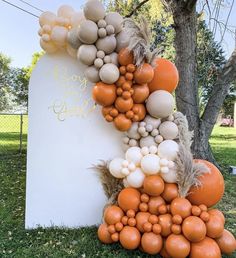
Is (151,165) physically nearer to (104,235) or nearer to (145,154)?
(145,154)

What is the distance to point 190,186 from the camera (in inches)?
99.1

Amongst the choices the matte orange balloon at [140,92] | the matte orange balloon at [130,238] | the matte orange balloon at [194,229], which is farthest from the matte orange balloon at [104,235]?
the matte orange balloon at [140,92]

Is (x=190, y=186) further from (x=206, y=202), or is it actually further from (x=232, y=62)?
(x=232, y=62)

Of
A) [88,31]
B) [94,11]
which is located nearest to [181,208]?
[88,31]

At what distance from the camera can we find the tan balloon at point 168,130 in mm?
2686

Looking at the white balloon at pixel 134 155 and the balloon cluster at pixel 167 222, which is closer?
the balloon cluster at pixel 167 222

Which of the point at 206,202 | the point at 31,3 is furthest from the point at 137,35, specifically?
the point at 31,3

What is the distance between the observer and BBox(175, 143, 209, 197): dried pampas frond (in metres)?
2.48

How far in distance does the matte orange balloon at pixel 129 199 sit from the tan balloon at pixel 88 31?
4.51 feet

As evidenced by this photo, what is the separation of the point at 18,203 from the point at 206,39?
5180mm

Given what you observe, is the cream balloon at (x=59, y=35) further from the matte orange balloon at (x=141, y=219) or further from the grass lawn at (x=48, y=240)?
the grass lawn at (x=48, y=240)

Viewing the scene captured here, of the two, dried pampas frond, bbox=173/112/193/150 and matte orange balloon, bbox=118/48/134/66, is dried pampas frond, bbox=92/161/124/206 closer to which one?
dried pampas frond, bbox=173/112/193/150

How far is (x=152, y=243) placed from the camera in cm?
240

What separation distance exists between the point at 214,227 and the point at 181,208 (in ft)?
0.98
